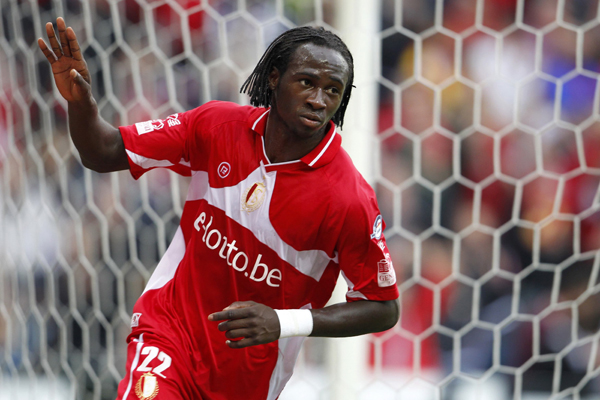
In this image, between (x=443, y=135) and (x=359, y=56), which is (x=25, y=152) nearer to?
(x=359, y=56)

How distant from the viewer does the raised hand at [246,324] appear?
1.38 metres

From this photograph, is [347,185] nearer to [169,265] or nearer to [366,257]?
[366,257]

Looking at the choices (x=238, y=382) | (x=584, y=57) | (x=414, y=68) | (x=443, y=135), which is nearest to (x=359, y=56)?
(x=414, y=68)

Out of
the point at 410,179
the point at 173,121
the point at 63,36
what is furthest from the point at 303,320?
the point at 410,179

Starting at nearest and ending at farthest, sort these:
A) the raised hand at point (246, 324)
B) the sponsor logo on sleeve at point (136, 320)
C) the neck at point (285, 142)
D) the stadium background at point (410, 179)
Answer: the raised hand at point (246, 324)
the neck at point (285, 142)
the sponsor logo on sleeve at point (136, 320)
the stadium background at point (410, 179)

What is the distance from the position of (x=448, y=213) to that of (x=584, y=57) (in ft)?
2.83

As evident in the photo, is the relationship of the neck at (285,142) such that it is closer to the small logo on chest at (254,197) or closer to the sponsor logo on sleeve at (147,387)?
the small logo on chest at (254,197)

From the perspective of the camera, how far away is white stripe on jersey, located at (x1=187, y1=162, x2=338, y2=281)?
1.60 meters

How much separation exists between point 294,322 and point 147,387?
40cm

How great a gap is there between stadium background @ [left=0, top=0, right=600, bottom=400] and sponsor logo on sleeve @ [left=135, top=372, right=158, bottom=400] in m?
1.32

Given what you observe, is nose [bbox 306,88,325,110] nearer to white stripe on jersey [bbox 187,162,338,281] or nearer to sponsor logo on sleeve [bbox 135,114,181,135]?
white stripe on jersey [bbox 187,162,338,281]

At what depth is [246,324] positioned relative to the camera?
54.7 inches

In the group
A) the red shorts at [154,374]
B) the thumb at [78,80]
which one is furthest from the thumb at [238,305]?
the thumb at [78,80]

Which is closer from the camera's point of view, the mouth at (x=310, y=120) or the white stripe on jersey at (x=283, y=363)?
the mouth at (x=310, y=120)
